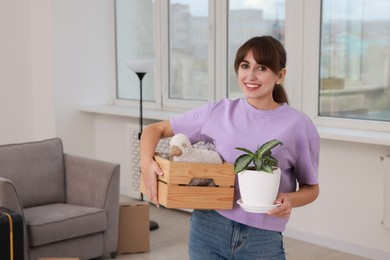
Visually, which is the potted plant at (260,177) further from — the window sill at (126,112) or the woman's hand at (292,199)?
the window sill at (126,112)

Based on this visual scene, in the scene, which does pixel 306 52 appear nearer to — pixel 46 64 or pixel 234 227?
pixel 46 64

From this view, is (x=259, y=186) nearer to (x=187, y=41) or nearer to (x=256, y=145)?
(x=256, y=145)

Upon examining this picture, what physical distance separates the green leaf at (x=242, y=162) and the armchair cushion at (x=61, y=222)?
7.99ft

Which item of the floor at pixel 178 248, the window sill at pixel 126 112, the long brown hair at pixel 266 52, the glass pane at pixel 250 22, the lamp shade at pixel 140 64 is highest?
the glass pane at pixel 250 22

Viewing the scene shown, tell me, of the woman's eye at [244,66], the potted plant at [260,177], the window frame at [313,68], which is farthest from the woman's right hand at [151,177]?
the window frame at [313,68]

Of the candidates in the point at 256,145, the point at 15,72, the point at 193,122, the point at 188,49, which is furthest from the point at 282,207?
the point at 15,72

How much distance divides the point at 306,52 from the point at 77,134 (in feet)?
8.39

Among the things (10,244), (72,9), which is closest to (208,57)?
(72,9)

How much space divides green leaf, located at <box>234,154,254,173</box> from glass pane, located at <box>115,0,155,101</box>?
4.42m

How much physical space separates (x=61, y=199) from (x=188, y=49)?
193 cm

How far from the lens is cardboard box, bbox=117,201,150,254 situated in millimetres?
4426

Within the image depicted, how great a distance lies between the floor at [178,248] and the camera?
4371 mm

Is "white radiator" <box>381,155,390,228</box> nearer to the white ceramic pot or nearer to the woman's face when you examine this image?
the woman's face

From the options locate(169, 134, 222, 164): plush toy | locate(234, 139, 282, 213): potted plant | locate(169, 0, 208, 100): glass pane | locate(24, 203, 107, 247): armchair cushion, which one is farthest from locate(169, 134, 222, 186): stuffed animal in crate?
locate(169, 0, 208, 100): glass pane
